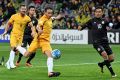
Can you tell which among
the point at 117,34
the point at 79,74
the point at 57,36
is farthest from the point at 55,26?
the point at 79,74

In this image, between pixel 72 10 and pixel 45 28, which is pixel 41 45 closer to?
pixel 45 28

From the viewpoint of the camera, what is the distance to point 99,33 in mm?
16688

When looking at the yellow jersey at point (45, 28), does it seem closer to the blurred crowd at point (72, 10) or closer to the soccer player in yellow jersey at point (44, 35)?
the soccer player in yellow jersey at point (44, 35)

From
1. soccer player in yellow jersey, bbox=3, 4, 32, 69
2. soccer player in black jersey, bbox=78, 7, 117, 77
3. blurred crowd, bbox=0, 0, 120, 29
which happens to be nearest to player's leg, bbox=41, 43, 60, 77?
soccer player in black jersey, bbox=78, 7, 117, 77

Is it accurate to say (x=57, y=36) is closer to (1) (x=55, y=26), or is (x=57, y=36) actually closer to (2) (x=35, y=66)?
(1) (x=55, y=26)

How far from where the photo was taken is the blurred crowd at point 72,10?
37.6 metres

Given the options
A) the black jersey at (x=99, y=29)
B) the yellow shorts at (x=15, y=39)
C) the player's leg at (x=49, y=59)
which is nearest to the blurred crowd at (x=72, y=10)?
the yellow shorts at (x=15, y=39)

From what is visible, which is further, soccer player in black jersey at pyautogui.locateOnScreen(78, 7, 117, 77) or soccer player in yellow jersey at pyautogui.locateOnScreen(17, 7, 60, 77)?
soccer player in black jersey at pyautogui.locateOnScreen(78, 7, 117, 77)

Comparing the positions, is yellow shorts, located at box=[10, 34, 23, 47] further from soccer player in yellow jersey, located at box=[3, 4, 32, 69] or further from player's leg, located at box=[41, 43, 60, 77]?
player's leg, located at box=[41, 43, 60, 77]

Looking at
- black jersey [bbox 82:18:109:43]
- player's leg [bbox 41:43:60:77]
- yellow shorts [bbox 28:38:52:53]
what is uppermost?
black jersey [bbox 82:18:109:43]

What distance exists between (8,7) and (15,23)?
2256cm

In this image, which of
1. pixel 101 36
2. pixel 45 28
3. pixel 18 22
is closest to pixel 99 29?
pixel 101 36

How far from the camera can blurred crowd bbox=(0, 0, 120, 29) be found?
37.6 metres

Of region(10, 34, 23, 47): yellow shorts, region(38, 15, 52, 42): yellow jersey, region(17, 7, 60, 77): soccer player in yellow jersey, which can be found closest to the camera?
region(17, 7, 60, 77): soccer player in yellow jersey
